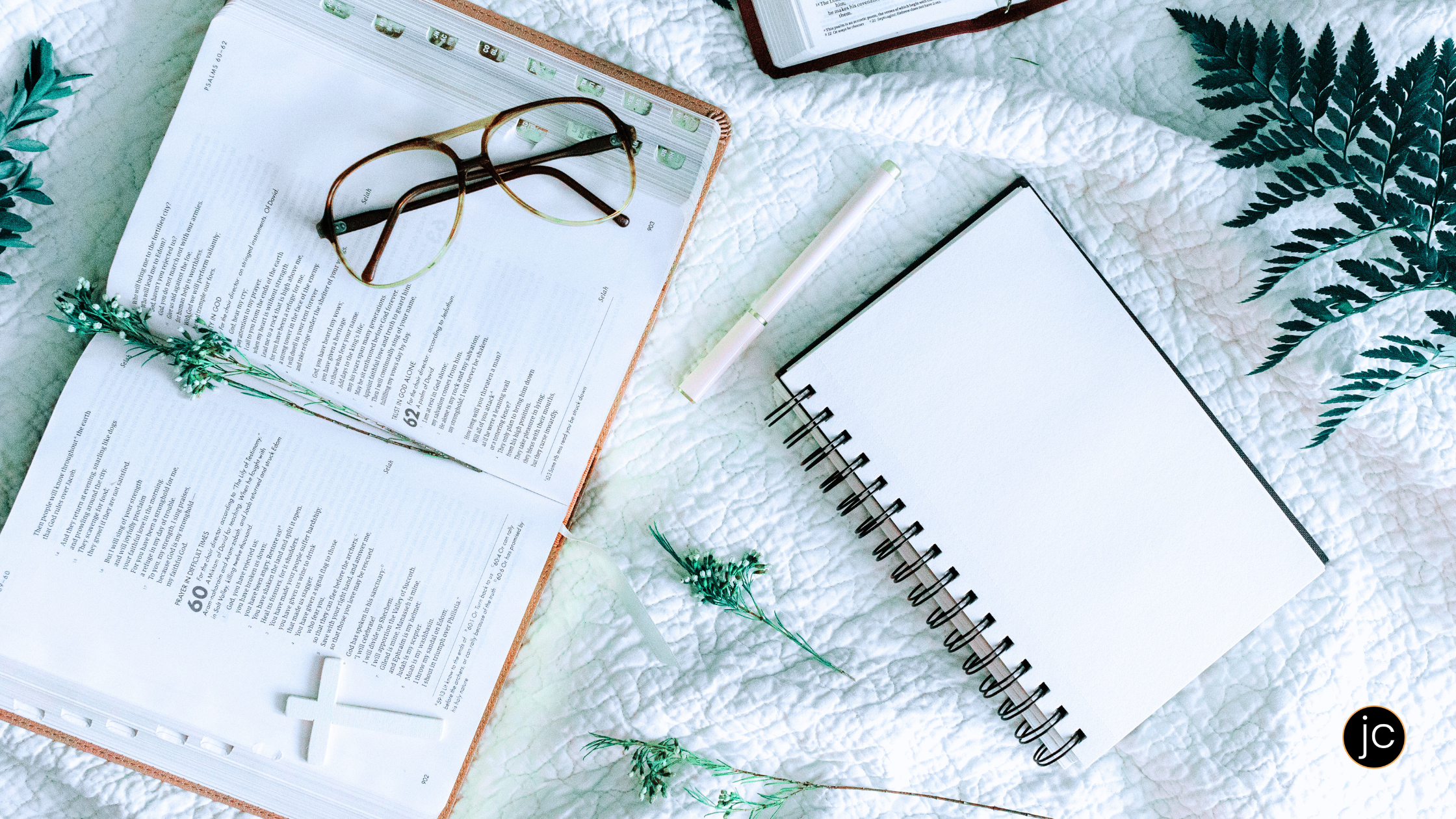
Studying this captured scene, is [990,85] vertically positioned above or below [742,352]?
above

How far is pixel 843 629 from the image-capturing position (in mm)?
828

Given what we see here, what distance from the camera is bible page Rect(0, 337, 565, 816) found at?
0.75m

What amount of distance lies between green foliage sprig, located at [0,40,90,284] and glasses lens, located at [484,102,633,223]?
0.36 meters

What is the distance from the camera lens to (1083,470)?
2.59 ft

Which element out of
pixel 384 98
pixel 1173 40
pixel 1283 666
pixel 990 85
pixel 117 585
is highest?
pixel 1173 40

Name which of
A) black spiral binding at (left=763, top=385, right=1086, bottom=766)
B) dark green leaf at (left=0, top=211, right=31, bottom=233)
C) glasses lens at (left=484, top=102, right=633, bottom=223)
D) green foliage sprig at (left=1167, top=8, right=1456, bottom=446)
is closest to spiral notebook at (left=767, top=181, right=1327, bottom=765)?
black spiral binding at (left=763, top=385, right=1086, bottom=766)

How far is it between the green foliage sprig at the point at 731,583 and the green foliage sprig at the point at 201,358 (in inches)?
7.9

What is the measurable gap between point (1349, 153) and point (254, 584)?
3.28ft

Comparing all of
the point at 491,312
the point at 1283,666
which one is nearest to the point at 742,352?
the point at 491,312

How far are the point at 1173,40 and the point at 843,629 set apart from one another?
60cm

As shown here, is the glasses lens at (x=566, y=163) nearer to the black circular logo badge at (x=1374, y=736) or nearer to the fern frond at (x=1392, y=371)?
the fern frond at (x=1392, y=371)

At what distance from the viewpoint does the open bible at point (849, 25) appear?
75cm

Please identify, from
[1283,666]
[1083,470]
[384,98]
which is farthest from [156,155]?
[1283,666]

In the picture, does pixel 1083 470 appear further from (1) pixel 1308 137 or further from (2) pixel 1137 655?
(1) pixel 1308 137
